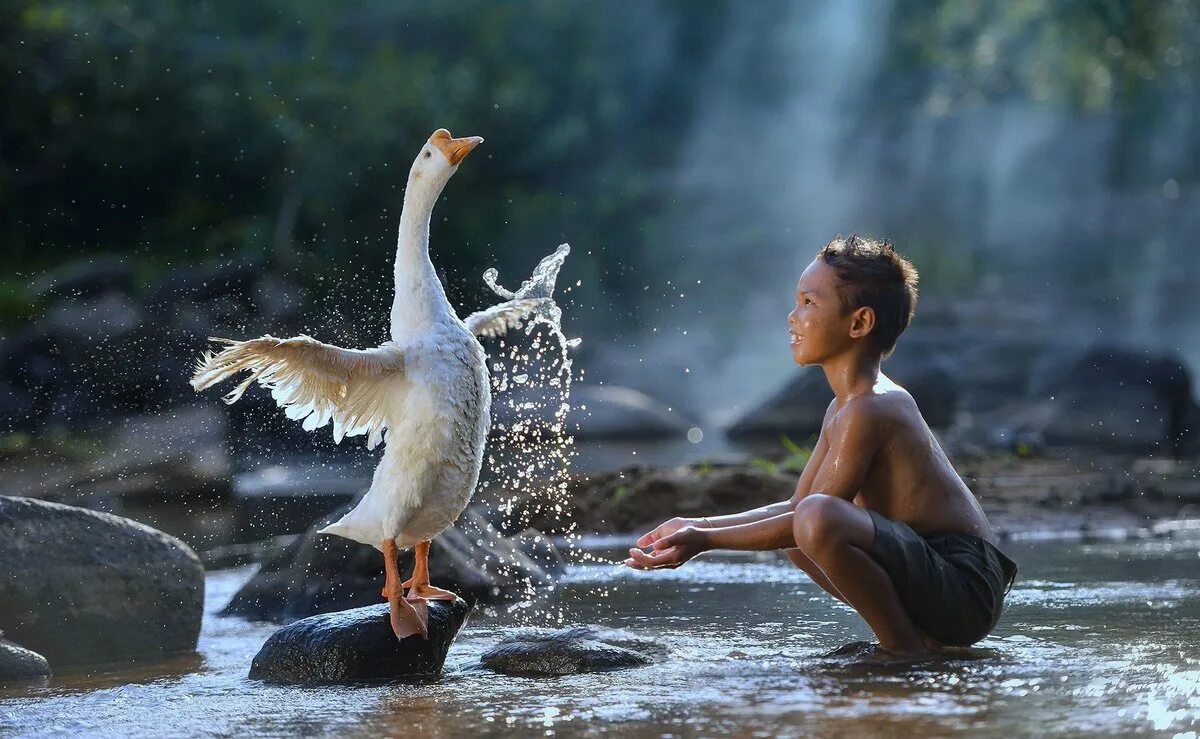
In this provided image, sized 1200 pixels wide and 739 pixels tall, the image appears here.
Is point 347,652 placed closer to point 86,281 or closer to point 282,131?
point 86,281

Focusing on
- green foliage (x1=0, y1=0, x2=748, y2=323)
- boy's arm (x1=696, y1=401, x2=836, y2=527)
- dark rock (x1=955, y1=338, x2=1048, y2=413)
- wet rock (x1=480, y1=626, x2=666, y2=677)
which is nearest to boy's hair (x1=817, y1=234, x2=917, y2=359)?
boy's arm (x1=696, y1=401, x2=836, y2=527)

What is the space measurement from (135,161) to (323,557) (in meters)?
12.6

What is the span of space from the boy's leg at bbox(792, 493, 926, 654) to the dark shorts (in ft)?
0.10

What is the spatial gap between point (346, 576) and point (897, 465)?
2598mm

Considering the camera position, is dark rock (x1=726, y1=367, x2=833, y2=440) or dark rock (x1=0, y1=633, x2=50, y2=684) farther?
dark rock (x1=726, y1=367, x2=833, y2=440)

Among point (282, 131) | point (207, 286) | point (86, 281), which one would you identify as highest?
point (282, 131)

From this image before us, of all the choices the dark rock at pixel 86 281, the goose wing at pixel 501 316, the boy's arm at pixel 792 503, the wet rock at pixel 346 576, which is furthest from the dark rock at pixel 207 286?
the boy's arm at pixel 792 503

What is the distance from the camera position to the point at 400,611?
11.7 ft

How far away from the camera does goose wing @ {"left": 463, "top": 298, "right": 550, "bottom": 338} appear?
170 inches

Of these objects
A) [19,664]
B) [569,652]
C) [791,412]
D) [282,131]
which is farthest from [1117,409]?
[282,131]

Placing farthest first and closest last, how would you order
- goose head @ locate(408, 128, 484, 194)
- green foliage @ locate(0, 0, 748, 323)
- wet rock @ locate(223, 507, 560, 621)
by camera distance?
green foliage @ locate(0, 0, 748, 323) < wet rock @ locate(223, 507, 560, 621) < goose head @ locate(408, 128, 484, 194)

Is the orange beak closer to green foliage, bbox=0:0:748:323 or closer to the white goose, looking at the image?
the white goose

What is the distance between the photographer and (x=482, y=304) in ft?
42.0

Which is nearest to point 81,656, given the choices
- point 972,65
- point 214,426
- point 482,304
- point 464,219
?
point 214,426
